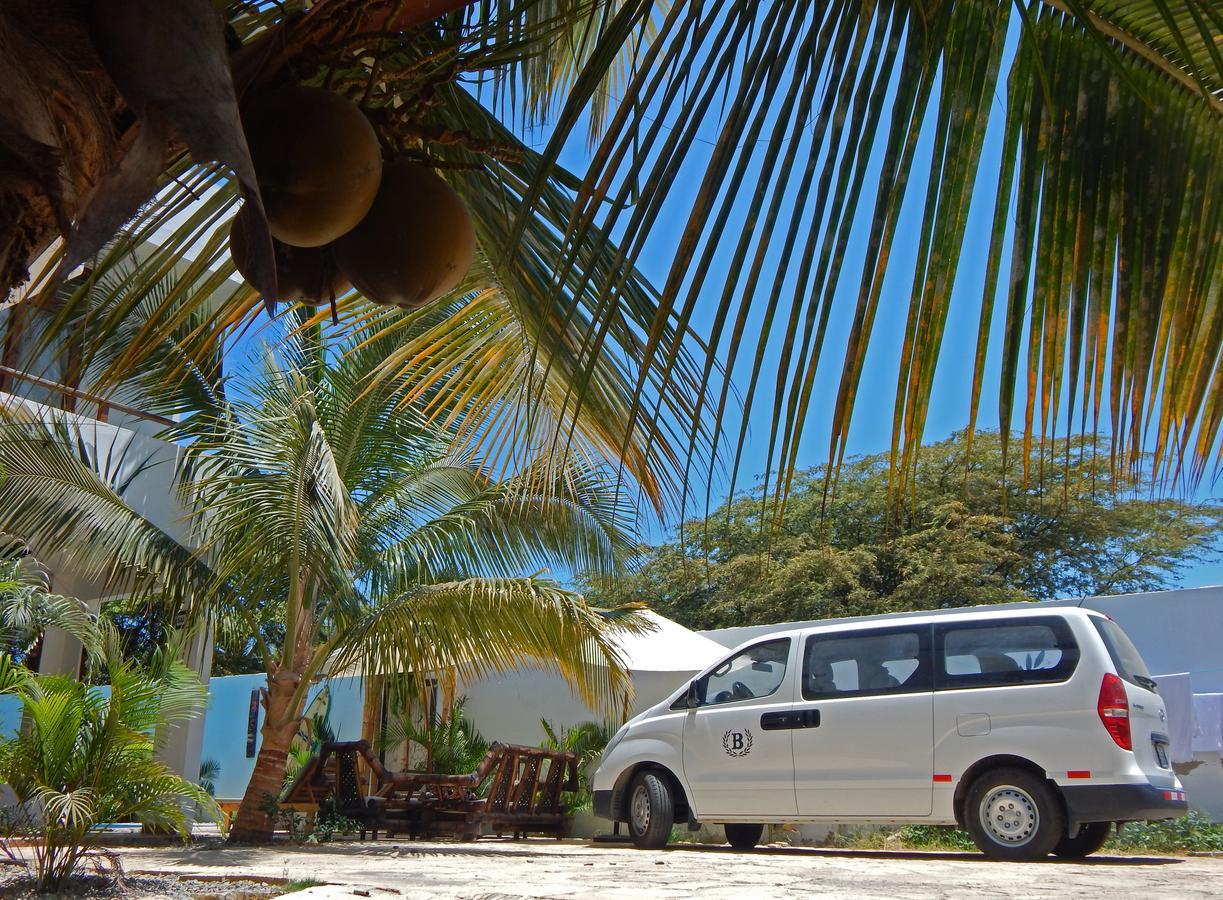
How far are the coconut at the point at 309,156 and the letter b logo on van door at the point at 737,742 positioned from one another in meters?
8.46

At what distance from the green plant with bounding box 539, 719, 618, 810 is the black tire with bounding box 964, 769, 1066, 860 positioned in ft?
19.8

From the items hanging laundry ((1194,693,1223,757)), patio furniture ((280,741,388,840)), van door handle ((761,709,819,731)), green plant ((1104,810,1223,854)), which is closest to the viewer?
van door handle ((761,709,819,731))

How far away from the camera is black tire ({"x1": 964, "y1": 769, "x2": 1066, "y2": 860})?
7.88 metres

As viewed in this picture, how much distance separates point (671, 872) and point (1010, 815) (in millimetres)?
2605

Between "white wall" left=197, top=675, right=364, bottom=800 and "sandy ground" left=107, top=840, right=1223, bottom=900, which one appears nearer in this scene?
"sandy ground" left=107, top=840, right=1223, bottom=900

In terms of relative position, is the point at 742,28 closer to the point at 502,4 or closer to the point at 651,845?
the point at 502,4

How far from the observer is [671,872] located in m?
7.13

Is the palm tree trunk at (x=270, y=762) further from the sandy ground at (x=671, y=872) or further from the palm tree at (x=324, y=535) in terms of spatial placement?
the sandy ground at (x=671, y=872)

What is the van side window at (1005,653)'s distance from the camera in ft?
27.2

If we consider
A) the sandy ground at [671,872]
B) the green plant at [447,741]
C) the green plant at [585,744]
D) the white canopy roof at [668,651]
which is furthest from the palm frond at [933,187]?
the green plant at [447,741]

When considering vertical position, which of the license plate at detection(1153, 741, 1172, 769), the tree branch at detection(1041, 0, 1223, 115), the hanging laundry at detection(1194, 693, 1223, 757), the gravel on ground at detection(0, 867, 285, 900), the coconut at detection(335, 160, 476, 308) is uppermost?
the tree branch at detection(1041, 0, 1223, 115)

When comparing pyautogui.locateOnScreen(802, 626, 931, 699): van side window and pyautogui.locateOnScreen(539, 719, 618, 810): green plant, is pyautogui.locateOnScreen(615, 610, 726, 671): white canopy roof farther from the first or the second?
pyautogui.locateOnScreen(802, 626, 931, 699): van side window

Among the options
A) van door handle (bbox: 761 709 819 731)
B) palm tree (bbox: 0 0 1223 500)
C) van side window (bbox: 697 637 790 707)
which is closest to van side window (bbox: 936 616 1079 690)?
van door handle (bbox: 761 709 819 731)

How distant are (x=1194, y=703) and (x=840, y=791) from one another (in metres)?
4.95
